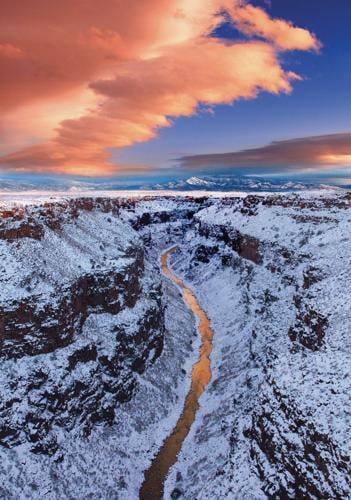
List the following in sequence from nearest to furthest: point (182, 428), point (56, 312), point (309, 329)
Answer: point (309, 329) → point (56, 312) → point (182, 428)

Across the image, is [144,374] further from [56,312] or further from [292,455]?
[292,455]

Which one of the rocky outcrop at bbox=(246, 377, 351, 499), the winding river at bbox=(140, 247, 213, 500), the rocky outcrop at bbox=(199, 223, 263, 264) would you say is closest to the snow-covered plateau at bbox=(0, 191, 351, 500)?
the rocky outcrop at bbox=(246, 377, 351, 499)

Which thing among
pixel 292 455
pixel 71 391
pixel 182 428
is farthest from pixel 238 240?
pixel 292 455

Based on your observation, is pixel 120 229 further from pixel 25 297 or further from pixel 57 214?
pixel 25 297

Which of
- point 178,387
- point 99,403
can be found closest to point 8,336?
point 99,403

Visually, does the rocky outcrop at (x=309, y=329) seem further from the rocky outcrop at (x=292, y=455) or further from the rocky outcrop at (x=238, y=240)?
the rocky outcrop at (x=238, y=240)

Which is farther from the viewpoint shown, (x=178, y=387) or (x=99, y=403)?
(x=178, y=387)
